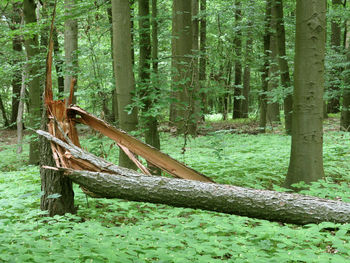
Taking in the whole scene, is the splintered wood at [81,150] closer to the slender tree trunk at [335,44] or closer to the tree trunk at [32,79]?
the tree trunk at [32,79]

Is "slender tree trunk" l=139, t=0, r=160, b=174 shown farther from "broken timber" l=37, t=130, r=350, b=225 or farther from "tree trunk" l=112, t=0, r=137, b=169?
"broken timber" l=37, t=130, r=350, b=225

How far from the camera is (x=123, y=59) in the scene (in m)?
5.78

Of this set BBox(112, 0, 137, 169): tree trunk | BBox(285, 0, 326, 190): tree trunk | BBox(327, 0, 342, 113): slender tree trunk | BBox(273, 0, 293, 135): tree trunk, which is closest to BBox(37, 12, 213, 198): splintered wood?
BBox(112, 0, 137, 169): tree trunk

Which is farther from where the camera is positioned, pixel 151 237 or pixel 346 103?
pixel 346 103

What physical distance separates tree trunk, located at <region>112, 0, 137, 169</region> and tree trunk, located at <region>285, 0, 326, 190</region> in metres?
2.90

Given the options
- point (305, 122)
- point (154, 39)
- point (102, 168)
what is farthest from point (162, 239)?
point (154, 39)

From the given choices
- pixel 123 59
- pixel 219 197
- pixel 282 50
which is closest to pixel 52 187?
pixel 219 197

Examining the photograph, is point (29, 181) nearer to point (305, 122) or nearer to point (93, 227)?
point (93, 227)

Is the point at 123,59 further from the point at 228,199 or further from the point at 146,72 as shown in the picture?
the point at 228,199

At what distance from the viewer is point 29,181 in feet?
20.5

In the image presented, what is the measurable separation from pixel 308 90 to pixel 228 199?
10.6 feet

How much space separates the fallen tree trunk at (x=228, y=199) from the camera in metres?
2.48

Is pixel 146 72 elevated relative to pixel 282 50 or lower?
lower

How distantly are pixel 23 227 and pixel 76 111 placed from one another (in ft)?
5.17
